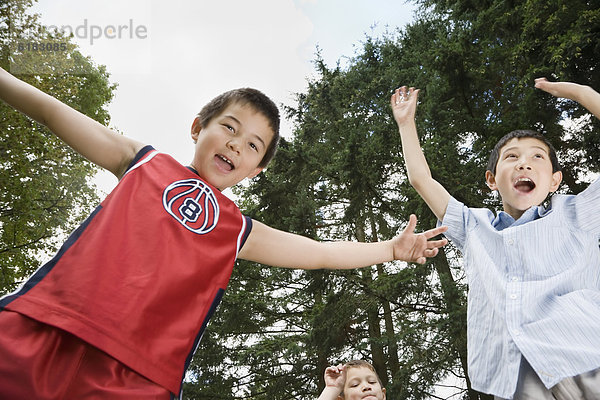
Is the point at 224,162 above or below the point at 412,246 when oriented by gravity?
above

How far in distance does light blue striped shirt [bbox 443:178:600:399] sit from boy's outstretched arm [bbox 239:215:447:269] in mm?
227

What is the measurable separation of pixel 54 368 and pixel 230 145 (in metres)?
0.95

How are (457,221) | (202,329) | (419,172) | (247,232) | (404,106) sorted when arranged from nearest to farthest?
(202,329) → (247,232) → (457,221) → (419,172) → (404,106)

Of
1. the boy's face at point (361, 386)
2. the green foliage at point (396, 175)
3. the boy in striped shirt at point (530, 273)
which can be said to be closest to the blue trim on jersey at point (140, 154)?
the boy in striped shirt at point (530, 273)

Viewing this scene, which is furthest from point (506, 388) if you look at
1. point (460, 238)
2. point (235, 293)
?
point (235, 293)

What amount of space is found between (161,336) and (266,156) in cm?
97

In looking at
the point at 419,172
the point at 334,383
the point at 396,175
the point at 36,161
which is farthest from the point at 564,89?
Result: the point at 36,161

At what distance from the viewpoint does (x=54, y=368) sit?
1.07 m

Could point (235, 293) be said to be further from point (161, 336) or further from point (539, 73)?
point (161, 336)

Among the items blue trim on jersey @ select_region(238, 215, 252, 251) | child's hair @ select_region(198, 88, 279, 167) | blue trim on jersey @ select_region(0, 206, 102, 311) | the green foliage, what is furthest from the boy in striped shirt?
the green foliage

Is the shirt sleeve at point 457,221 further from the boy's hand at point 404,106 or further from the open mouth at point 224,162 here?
the open mouth at point 224,162

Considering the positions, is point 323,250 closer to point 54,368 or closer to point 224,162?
point 224,162

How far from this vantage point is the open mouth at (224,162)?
5.66 feet

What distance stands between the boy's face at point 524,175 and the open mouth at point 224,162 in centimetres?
122
